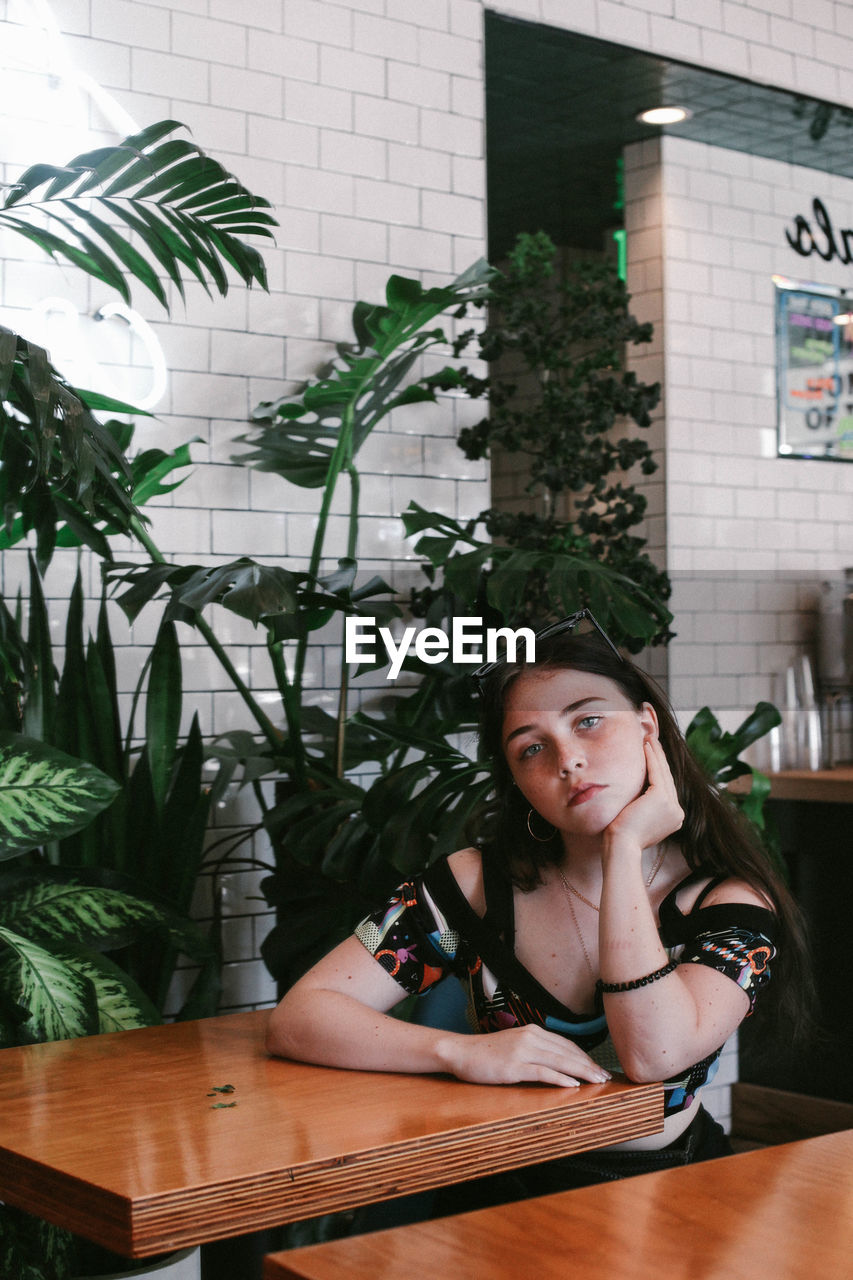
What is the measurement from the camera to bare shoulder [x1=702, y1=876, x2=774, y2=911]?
1820 millimetres

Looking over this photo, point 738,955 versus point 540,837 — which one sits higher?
point 540,837

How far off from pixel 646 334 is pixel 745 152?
1.49m

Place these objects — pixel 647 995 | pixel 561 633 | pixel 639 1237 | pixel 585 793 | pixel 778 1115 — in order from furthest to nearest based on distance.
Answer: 1. pixel 778 1115
2. pixel 561 633
3. pixel 585 793
4. pixel 647 995
5. pixel 639 1237

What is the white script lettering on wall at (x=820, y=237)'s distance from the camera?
5031 mm

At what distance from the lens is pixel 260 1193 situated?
50.4 inches

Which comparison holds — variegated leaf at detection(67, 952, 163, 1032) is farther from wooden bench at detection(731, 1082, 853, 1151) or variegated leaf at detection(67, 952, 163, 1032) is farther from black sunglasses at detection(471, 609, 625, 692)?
wooden bench at detection(731, 1082, 853, 1151)

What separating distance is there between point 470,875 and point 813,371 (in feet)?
11.8

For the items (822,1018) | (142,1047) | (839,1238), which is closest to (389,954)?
(142,1047)

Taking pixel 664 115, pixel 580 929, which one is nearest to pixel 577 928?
pixel 580 929

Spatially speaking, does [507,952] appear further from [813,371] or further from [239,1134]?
[813,371]

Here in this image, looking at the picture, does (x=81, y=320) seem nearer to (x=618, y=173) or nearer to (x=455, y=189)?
(x=455, y=189)

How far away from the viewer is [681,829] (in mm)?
1952

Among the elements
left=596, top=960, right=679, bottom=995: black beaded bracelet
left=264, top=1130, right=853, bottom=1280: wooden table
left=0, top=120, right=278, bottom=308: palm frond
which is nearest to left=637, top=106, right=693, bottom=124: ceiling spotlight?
left=0, top=120, right=278, bottom=308: palm frond

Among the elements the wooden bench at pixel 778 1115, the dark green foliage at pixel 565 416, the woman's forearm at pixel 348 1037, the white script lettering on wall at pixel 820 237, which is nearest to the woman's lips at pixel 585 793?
the woman's forearm at pixel 348 1037
